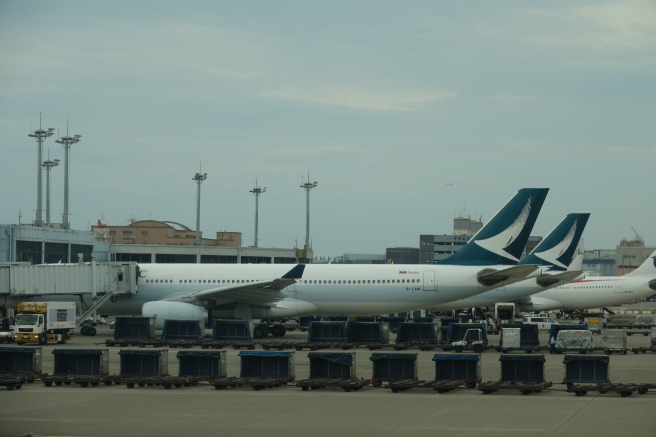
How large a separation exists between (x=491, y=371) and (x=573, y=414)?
35.1ft

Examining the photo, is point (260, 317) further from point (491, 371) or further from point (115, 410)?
point (115, 410)

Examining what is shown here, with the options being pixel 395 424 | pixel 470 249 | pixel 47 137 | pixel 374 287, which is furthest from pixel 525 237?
pixel 47 137

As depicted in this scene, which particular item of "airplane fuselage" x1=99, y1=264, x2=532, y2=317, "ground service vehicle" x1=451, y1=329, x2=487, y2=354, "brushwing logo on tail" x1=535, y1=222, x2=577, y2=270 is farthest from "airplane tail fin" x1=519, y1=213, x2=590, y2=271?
"ground service vehicle" x1=451, y1=329, x2=487, y2=354

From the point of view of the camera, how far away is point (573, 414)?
2341cm

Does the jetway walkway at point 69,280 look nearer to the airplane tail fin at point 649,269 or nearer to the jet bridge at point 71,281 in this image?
the jet bridge at point 71,281

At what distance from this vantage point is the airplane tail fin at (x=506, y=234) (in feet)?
176

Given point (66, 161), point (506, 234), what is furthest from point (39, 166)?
point (506, 234)

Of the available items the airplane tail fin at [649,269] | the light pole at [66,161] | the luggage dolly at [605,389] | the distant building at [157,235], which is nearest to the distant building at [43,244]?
the light pole at [66,161]

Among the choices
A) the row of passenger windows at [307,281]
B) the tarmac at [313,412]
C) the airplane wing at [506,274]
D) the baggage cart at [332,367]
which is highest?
the airplane wing at [506,274]

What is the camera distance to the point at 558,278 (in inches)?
2502

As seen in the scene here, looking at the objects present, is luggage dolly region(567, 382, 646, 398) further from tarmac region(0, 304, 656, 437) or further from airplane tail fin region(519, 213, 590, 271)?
airplane tail fin region(519, 213, 590, 271)

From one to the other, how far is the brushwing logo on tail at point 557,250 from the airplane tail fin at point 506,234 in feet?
68.2

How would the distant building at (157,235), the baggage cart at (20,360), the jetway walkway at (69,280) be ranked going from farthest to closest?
the distant building at (157,235), the jetway walkway at (69,280), the baggage cart at (20,360)

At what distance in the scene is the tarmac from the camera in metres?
21.1
